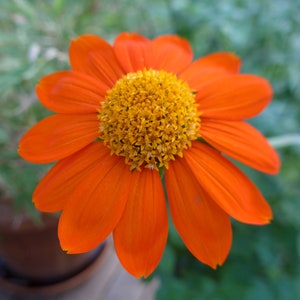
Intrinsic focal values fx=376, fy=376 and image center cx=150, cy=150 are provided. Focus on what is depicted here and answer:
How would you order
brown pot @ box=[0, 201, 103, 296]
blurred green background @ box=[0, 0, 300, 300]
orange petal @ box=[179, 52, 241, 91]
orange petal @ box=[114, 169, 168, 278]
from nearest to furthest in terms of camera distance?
1. orange petal @ box=[114, 169, 168, 278]
2. orange petal @ box=[179, 52, 241, 91]
3. blurred green background @ box=[0, 0, 300, 300]
4. brown pot @ box=[0, 201, 103, 296]

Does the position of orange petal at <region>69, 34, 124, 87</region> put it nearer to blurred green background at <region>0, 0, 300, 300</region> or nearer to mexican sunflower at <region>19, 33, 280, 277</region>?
mexican sunflower at <region>19, 33, 280, 277</region>

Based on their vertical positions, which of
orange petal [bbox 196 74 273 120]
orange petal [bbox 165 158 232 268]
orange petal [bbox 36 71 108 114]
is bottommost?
orange petal [bbox 165 158 232 268]

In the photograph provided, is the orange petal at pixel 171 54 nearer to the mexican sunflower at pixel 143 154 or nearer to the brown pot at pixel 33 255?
the mexican sunflower at pixel 143 154

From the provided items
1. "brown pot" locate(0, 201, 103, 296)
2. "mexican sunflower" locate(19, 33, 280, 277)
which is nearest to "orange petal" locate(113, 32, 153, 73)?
"mexican sunflower" locate(19, 33, 280, 277)

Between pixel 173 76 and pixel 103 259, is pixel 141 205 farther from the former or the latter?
pixel 103 259

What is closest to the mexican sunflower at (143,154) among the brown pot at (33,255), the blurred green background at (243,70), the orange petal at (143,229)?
the orange petal at (143,229)

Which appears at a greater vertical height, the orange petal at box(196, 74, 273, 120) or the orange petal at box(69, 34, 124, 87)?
the orange petal at box(69, 34, 124, 87)

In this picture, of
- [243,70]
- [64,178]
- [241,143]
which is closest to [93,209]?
[64,178]
